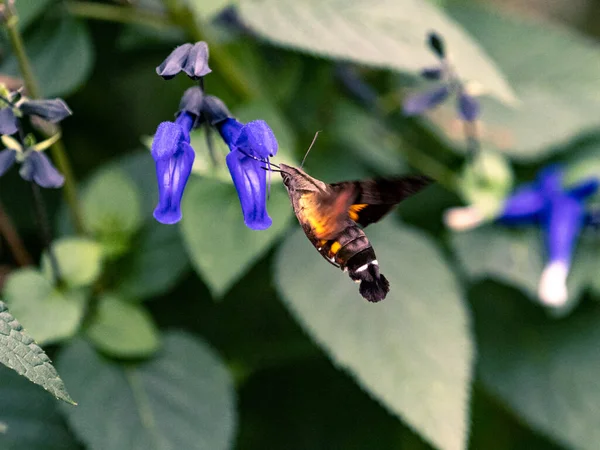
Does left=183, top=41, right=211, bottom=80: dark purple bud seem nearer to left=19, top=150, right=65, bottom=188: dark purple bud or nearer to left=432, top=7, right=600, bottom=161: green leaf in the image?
left=19, top=150, right=65, bottom=188: dark purple bud

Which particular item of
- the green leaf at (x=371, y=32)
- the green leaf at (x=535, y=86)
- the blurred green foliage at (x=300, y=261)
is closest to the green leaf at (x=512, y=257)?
the blurred green foliage at (x=300, y=261)

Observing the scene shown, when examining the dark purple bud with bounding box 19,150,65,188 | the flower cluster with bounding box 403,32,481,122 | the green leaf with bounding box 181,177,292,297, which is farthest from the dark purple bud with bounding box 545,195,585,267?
the dark purple bud with bounding box 19,150,65,188

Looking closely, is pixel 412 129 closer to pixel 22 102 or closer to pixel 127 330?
pixel 127 330

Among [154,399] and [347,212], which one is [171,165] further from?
[154,399]

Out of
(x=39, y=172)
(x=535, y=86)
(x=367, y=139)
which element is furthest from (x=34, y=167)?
(x=535, y=86)

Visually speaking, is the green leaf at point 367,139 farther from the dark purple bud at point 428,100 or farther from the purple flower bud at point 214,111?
the purple flower bud at point 214,111

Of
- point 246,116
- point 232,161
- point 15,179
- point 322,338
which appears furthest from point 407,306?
point 15,179
